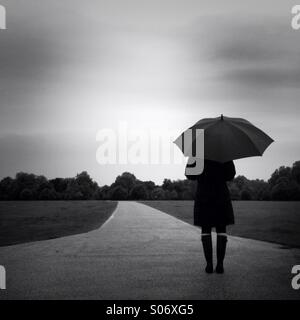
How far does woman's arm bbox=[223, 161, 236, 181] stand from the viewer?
6773mm

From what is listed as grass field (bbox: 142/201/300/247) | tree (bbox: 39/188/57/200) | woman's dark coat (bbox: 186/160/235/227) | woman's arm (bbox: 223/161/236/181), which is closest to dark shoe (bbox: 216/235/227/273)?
woman's dark coat (bbox: 186/160/235/227)

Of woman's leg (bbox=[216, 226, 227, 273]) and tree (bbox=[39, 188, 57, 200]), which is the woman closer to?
woman's leg (bbox=[216, 226, 227, 273])

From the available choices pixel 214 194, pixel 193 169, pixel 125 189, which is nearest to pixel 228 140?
pixel 193 169

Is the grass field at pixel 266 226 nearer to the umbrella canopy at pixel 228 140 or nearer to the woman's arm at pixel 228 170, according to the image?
the woman's arm at pixel 228 170

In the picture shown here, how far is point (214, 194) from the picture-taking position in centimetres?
679

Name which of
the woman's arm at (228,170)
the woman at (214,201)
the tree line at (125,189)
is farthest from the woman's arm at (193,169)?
the tree line at (125,189)

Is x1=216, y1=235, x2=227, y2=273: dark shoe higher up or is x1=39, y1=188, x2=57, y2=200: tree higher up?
x1=216, y1=235, x2=227, y2=273: dark shoe

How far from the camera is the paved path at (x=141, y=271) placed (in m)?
5.60

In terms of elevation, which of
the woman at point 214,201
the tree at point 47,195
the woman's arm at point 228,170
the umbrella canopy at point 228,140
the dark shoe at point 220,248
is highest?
the umbrella canopy at point 228,140

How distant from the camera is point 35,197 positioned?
12588 centimetres

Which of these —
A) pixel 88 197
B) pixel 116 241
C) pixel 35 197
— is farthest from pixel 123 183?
pixel 116 241

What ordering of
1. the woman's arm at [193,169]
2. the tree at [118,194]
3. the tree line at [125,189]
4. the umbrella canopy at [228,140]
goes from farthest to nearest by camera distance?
the tree at [118,194]
the tree line at [125,189]
the woman's arm at [193,169]
the umbrella canopy at [228,140]

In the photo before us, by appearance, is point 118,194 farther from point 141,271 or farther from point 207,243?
point 207,243

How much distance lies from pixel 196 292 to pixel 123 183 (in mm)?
138958
